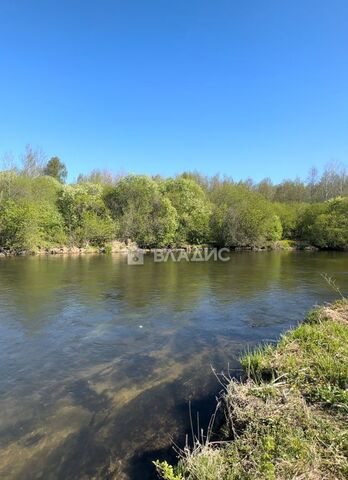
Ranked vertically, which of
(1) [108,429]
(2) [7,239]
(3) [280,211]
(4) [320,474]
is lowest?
(1) [108,429]

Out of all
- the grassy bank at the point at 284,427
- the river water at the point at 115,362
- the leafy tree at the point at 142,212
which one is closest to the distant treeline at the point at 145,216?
the leafy tree at the point at 142,212

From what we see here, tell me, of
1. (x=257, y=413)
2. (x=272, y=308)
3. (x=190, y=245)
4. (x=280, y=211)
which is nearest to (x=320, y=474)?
(x=257, y=413)

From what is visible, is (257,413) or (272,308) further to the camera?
(272,308)

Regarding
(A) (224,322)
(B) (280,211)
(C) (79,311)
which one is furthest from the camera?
(B) (280,211)

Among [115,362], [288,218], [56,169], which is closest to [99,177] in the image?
[56,169]

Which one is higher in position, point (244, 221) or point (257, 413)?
point (244, 221)

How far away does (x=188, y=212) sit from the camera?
5800 cm

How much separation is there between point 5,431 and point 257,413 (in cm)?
453

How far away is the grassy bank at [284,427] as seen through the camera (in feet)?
13.7

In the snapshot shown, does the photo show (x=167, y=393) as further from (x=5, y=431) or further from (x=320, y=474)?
(x=320, y=474)

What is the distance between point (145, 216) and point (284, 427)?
48.3 m

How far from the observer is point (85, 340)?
11.2 metres

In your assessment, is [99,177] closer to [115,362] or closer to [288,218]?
[288,218]

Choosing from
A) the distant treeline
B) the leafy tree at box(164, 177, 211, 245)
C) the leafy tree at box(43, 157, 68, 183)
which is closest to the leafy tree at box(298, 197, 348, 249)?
the distant treeline
